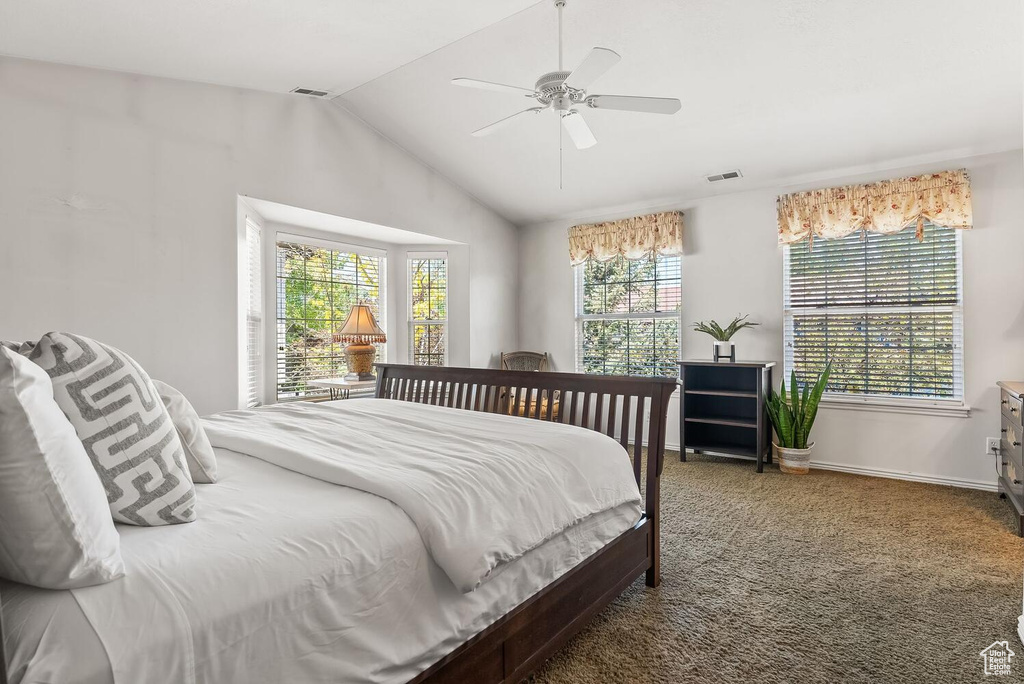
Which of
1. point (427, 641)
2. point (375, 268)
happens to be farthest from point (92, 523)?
point (375, 268)

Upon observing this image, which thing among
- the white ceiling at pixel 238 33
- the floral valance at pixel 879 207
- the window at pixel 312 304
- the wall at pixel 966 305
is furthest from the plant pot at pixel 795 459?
the window at pixel 312 304

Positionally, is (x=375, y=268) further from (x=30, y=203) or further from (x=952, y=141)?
(x=952, y=141)

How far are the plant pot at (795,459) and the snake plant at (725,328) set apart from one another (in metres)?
0.99

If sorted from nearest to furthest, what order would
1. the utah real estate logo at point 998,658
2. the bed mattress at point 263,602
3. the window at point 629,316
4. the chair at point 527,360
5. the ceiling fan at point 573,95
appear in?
the bed mattress at point 263,602 → the utah real estate logo at point 998,658 → the ceiling fan at point 573,95 → the window at point 629,316 → the chair at point 527,360

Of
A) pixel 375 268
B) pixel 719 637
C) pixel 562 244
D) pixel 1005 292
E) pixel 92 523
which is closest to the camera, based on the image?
pixel 92 523

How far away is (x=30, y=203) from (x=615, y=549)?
3301 millimetres

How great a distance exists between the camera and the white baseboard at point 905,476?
373 cm

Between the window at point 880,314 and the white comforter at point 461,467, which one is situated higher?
the window at point 880,314

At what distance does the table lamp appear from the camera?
4246 millimetres

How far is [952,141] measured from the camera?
3.66 metres

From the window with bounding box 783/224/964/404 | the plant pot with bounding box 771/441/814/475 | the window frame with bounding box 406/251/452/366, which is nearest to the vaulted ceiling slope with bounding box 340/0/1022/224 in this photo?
the window with bounding box 783/224/964/404

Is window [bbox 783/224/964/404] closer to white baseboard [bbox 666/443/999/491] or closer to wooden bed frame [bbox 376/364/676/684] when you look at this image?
white baseboard [bbox 666/443/999/491]

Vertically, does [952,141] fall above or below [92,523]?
above

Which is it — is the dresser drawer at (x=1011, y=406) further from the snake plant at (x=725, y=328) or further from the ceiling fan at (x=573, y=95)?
the ceiling fan at (x=573, y=95)
